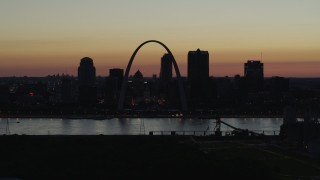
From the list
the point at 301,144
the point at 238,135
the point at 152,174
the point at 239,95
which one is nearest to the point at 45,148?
the point at 152,174

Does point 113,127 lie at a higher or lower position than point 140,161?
higher

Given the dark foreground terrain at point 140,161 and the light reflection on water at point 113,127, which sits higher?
the light reflection on water at point 113,127

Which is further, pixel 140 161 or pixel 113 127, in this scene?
pixel 113 127

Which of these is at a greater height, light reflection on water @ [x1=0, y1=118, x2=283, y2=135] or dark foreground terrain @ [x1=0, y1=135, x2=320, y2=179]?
light reflection on water @ [x1=0, y1=118, x2=283, y2=135]

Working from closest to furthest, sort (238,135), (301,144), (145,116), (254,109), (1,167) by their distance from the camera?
(1,167) → (301,144) → (238,135) → (145,116) → (254,109)

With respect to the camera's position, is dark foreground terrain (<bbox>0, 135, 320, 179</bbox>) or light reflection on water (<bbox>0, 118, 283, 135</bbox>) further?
light reflection on water (<bbox>0, 118, 283, 135</bbox>)

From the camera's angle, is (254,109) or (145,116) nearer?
(145,116)

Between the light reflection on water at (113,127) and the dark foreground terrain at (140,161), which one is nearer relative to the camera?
the dark foreground terrain at (140,161)

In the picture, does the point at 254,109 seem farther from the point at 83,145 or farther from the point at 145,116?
the point at 83,145
